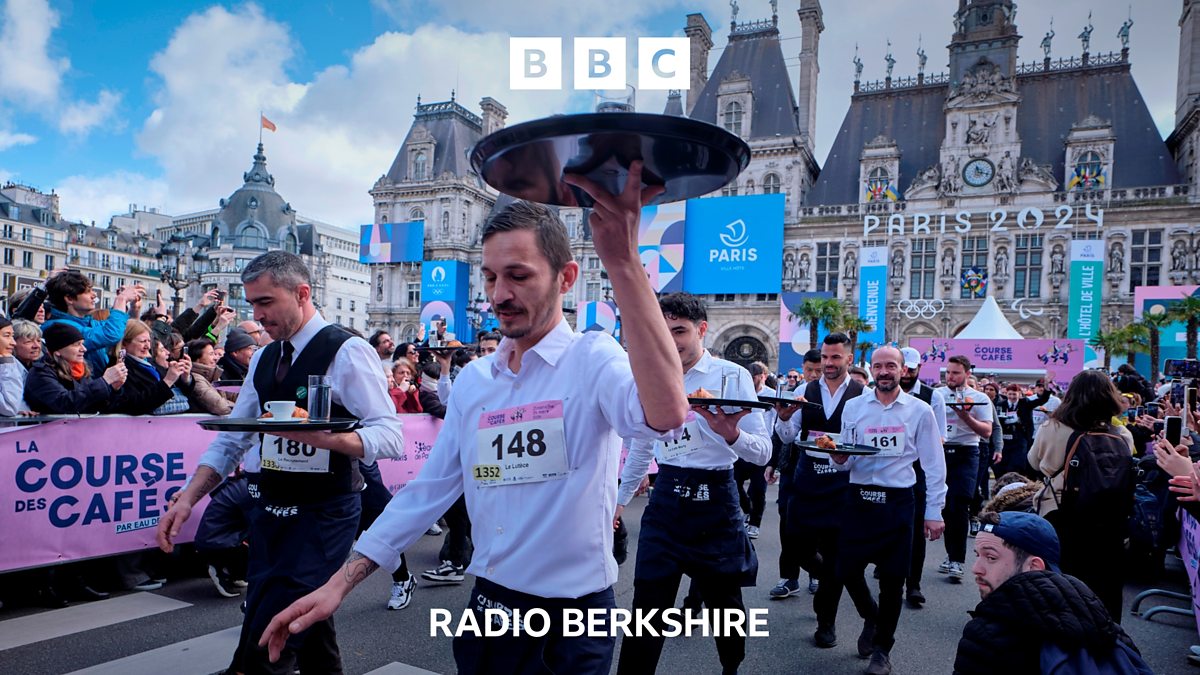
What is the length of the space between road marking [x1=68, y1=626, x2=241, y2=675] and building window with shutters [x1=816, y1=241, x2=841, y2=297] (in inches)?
1482

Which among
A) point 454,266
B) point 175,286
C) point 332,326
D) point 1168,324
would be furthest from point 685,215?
point 332,326

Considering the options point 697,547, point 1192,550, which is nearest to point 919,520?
point 1192,550

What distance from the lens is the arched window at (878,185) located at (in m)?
38.7

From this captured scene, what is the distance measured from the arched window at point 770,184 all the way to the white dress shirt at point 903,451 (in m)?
37.6

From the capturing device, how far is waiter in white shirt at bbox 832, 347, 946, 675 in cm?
471

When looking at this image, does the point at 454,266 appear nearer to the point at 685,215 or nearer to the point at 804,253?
the point at 685,215

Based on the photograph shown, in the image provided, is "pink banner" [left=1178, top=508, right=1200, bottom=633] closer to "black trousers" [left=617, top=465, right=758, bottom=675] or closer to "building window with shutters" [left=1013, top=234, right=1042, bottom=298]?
"black trousers" [left=617, top=465, right=758, bottom=675]

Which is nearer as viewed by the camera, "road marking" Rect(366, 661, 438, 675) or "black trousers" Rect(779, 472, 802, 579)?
"road marking" Rect(366, 661, 438, 675)

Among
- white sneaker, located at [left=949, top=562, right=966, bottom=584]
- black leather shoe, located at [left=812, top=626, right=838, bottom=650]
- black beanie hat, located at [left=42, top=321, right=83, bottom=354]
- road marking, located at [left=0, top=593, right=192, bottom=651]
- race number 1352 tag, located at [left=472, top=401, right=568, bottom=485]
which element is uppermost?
black beanie hat, located at [left=42, top=321, right=83, bottom=354]

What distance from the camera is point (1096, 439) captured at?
4.48 metres

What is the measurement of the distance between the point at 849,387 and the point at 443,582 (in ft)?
12.5

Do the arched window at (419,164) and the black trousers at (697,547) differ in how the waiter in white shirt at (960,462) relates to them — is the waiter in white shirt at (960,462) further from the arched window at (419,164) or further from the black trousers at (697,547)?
the arched window at (419,164)

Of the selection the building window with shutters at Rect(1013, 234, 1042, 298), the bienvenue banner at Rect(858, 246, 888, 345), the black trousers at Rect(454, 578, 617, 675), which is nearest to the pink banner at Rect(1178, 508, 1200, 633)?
the black trousers at Rect(454, 578, 617, 675)

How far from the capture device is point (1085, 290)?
33.5 metres
